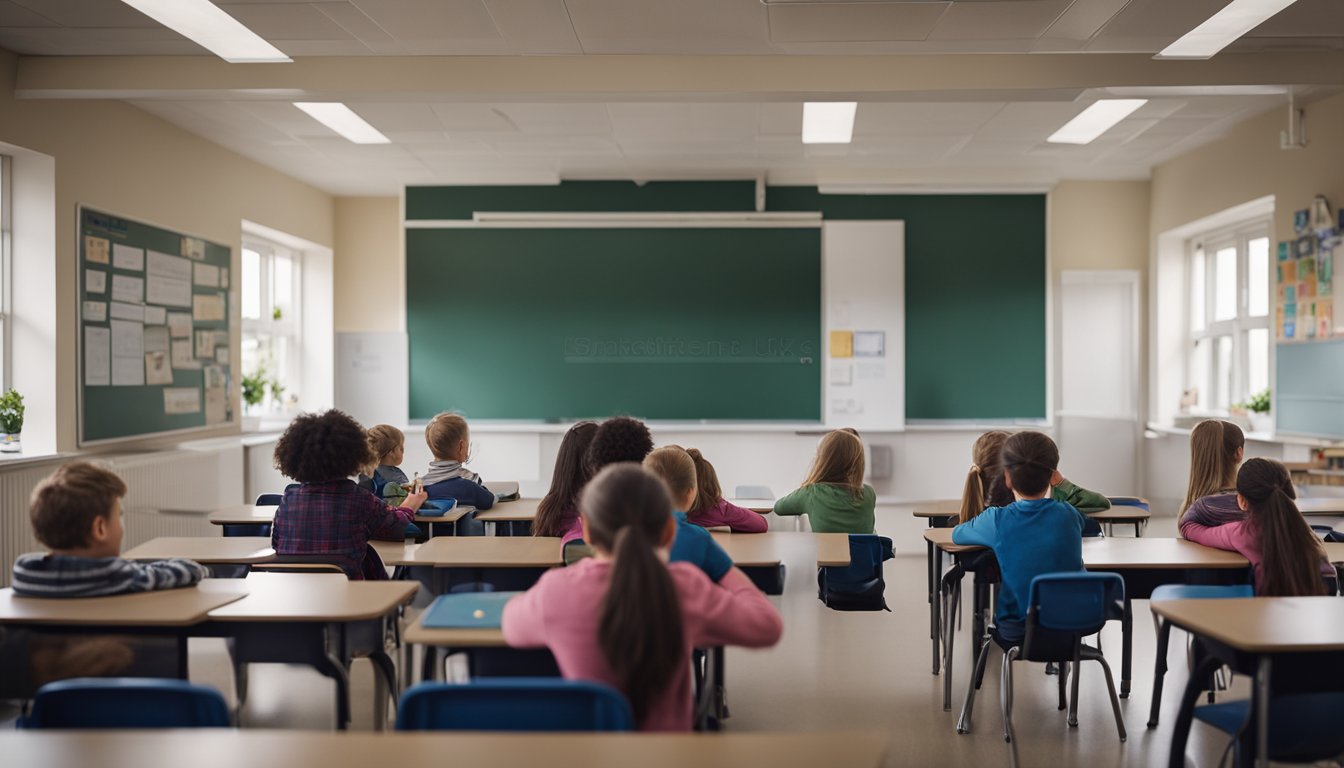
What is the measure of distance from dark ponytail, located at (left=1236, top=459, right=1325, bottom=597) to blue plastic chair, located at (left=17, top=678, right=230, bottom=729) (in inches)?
116

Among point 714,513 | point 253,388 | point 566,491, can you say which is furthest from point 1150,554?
point 253,388

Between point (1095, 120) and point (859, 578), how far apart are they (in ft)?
14.7

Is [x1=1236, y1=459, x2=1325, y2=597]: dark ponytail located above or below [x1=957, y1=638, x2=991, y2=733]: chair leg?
above

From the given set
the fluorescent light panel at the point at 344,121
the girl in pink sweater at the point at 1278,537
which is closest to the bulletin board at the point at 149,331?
the fluorescent light panel at the point at 344,121

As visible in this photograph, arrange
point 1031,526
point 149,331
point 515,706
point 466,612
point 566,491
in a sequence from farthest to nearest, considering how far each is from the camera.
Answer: point 149,331
point 566,491
point 1031,526
point 466,612
point 515,706

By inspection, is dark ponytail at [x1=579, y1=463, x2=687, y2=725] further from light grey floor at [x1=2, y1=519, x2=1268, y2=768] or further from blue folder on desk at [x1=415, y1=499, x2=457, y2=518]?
blue folder on desk at [x1=415, y1=499, x2=457, y2=518]

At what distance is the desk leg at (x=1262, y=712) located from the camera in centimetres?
237

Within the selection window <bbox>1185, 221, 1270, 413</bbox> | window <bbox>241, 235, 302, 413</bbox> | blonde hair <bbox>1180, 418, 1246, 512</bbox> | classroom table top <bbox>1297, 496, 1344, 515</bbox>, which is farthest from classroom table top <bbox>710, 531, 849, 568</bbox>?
window <bbox>241, 235, 302, 413</bbox>

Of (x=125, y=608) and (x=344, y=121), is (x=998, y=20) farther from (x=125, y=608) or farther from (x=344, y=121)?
(x=125, y=608)

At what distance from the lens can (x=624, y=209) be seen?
8922 millimetres

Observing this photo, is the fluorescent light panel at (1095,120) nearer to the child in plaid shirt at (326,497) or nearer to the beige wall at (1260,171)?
the beige wall at (1260,171)

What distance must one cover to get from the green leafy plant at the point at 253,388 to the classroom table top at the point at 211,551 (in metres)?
4.54

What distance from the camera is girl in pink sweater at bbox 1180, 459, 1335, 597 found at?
3.14m

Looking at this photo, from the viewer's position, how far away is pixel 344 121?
23.0 ft
